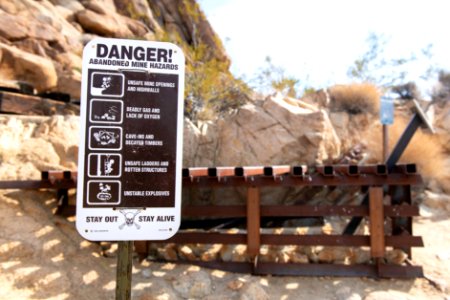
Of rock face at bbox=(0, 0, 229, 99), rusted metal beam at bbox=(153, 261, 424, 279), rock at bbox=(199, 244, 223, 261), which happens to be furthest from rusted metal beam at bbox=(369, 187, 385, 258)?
rock face at bbox=(0, 0, 229, 99)

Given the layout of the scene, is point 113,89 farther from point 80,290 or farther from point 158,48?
point 80,290

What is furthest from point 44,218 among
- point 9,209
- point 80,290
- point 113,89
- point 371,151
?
point 371,151

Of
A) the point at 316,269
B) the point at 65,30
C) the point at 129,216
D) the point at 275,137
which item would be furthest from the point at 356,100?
the point at 65,30

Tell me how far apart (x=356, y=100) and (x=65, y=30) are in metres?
11.6

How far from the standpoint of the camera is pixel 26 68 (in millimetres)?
10438

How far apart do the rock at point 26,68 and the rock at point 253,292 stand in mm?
9132

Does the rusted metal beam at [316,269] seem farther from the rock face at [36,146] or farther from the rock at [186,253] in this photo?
the rock face at [36,146]

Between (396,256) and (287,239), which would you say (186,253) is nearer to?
(287,239)

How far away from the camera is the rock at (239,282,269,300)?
13.5 ft

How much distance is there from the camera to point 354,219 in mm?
5488

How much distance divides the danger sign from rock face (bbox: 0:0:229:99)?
881cm

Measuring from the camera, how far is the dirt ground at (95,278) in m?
3.93

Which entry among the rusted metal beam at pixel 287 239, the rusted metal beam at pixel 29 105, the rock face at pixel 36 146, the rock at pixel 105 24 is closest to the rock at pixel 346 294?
the rusted metal beam at pixel 287 239

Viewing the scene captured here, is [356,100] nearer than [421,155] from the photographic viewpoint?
No
